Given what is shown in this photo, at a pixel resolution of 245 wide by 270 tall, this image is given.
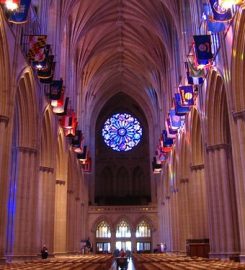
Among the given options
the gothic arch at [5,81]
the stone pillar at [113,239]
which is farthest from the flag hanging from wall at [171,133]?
the stone pillar at [113,239]

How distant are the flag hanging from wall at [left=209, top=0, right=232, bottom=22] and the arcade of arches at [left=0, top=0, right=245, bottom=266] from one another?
482 mm

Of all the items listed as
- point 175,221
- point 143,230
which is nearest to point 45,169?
point 175,221

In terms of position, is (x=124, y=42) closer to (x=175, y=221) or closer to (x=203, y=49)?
(x=175, y=221)

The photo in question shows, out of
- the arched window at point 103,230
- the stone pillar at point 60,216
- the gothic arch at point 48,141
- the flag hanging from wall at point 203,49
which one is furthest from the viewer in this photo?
the arched window at point 103,230

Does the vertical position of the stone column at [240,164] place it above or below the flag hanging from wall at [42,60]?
below

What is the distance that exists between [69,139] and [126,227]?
62.8 ft

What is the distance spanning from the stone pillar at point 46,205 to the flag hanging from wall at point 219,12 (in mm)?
14333

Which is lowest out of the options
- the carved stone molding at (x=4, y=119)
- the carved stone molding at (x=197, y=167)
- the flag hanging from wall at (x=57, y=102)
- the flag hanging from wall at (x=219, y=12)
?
the carved stone molding at (x=197, y=167)

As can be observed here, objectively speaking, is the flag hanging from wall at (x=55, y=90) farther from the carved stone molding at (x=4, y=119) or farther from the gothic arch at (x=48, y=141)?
the carved stone molding at (x=4, y=119)

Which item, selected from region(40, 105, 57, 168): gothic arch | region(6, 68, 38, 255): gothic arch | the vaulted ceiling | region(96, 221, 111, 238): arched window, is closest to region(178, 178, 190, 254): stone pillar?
the vaulted ceiling

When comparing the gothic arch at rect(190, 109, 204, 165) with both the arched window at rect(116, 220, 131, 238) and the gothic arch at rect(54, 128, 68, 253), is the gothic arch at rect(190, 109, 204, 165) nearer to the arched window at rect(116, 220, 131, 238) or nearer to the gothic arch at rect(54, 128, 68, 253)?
the gothic arch at rect(54, 128, 68, 253)

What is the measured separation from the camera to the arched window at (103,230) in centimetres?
4897

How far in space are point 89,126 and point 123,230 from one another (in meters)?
13.0

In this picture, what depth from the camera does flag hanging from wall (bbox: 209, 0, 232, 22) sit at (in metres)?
14.7
